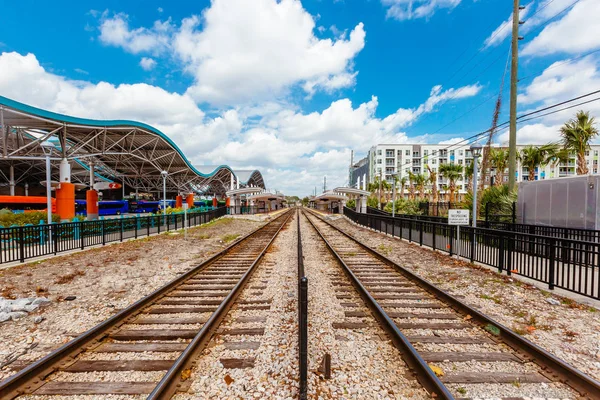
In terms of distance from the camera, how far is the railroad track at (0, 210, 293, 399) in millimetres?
3209

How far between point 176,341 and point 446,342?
13.5 feet

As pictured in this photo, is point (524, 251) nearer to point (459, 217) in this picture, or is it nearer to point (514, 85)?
point (459, 217)

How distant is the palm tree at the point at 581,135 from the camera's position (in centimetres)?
1728

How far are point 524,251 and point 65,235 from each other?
55.7 feet

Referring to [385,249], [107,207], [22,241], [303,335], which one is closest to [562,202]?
[385,249]

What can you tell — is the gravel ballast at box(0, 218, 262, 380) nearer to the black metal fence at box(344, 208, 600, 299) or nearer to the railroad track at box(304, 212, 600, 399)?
the railroad track at box(304, 212, 600, 399)

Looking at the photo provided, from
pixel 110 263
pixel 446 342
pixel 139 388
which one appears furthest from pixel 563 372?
pixel 110 263

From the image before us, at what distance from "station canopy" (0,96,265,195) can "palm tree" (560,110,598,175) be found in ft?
110

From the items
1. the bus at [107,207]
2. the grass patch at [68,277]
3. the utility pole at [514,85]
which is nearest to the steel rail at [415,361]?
the grass patch at [68,277]

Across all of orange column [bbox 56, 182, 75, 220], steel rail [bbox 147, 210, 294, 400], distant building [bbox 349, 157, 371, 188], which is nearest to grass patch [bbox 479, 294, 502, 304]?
steel rail [bbox 147, 210, 294, 400]

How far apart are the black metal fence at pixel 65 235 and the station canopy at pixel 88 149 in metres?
7.89

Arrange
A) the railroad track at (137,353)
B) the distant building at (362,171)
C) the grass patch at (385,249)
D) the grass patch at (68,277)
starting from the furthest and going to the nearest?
1. the distant building at (362,171)
2. the grass patch at (385,249)
3. the grass patch at (68,277)
4. the railroad track at (137,353)

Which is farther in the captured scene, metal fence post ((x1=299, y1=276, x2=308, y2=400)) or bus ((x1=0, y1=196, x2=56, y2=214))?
bus ((x1=0, y1=196, x2=56, y2=214))

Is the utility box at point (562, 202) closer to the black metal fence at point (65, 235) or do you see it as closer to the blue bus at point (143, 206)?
the black metal fence at point (65, 235)
